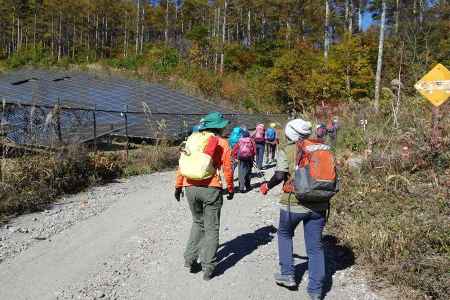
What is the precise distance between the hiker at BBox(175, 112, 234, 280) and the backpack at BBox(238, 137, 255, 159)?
4.88 m

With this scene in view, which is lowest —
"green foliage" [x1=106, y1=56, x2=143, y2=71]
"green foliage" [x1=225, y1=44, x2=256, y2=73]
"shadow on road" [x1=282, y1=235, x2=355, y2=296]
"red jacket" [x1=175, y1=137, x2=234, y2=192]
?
"shadow on road" [x1=282, y1=235, x2=355, y2=296]

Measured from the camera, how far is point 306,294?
15.3 ft

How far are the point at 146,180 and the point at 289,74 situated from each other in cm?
2597

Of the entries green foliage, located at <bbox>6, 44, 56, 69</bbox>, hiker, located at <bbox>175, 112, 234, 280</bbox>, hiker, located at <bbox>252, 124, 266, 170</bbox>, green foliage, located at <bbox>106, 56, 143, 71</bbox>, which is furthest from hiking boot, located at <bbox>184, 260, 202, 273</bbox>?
green foliage, located at <bbox>6, 44, 56, 69</bbox>

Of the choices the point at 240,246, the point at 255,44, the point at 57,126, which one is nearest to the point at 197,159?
the point at 240,246

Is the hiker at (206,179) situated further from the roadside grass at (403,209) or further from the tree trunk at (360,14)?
the tree trunk at (360,14)

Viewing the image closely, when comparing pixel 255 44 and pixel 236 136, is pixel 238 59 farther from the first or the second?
pixel 236 136

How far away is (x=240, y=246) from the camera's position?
20.4 feet

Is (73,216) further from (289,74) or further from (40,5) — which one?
(40,5)

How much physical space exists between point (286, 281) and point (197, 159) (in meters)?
1.59

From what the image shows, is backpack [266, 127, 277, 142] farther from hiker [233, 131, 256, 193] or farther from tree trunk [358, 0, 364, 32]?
tree trunk [358, 0, 364, 32]

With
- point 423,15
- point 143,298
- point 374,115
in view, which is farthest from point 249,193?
point 423,15

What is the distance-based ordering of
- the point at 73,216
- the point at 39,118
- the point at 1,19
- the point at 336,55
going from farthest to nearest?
1. the point at 1,19
2. the point at 336,55
3. the point at 39,118
4. the point at 73,216

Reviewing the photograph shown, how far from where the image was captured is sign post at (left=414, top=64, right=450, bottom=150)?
26.8ft
